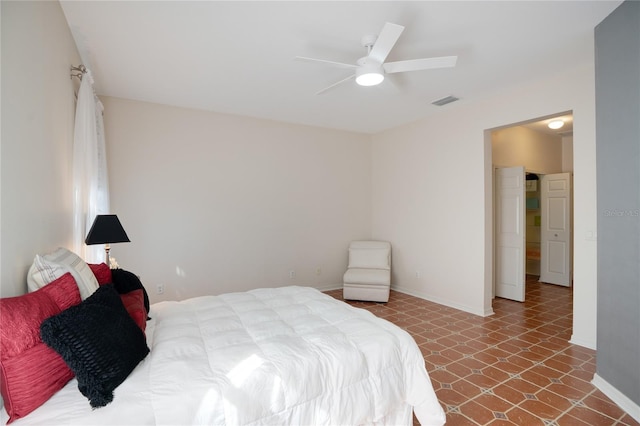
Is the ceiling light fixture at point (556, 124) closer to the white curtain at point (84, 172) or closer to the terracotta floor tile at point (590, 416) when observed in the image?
the terracotta floor tile at point (590, 416)

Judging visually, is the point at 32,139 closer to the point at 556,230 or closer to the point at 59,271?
the point at 59,271

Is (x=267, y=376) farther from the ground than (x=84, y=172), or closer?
closer

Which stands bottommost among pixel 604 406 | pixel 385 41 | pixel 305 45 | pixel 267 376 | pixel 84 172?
pixel 604 406

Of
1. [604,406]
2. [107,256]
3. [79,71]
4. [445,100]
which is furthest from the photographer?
[445,100]

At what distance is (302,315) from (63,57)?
2.62 meters

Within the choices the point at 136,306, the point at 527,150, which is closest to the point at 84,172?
the point at 136,306

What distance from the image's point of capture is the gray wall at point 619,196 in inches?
85.0

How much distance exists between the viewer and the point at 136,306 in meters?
1.94

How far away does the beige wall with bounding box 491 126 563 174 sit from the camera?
5.36m

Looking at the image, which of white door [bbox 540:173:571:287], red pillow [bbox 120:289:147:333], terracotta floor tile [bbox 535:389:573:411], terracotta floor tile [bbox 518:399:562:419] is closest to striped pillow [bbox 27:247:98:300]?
red pillow [bbox 120:289:147:333]

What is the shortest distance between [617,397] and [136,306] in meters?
3.41

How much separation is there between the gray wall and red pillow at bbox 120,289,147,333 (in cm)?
323

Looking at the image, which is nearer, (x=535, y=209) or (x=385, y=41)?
(x=385, y=41)

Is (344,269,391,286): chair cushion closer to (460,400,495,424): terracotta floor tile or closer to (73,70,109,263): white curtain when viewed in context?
(460,400,495,424): terracotta floor tile
